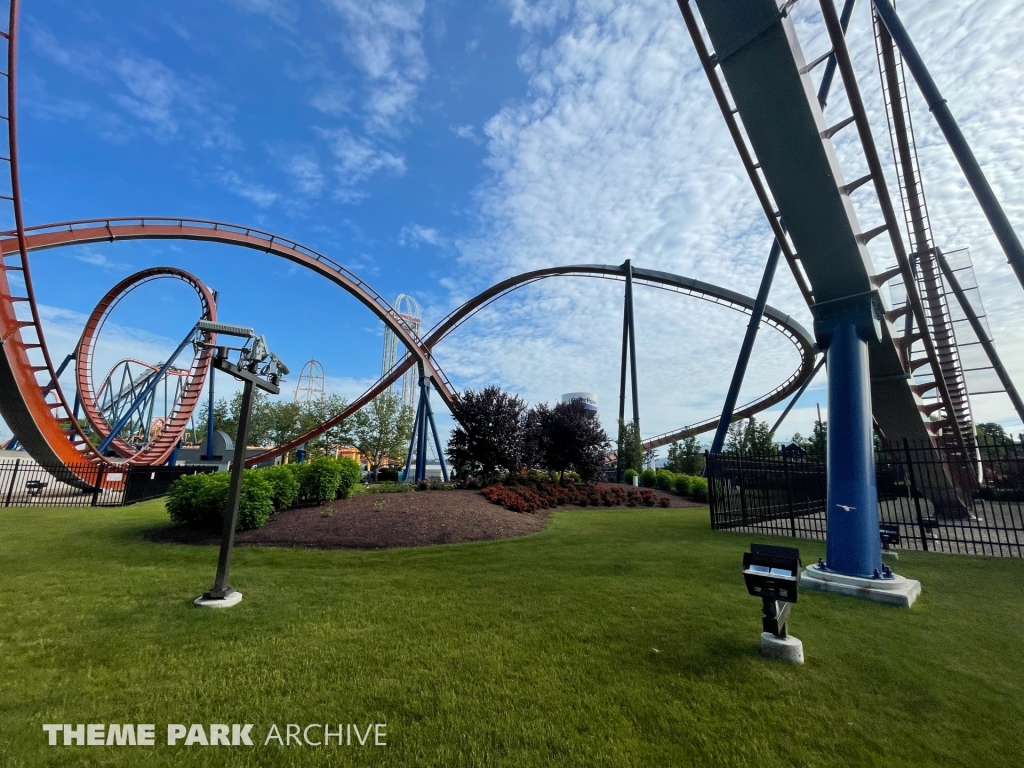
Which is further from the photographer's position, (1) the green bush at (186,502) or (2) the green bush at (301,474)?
(2) the green bush at (301,474)

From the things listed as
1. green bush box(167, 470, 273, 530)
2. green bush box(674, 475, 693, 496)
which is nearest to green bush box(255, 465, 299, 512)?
green bush box(167, 470, 273, 530)

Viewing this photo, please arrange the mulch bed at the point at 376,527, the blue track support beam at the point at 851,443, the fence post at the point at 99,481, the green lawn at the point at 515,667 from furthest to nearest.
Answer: the fence post at the point at 99,481 → the mulch bed at the point at 376,527 → the blue track support beam at the point at 851,443 → the green lawn at the point at 515,667

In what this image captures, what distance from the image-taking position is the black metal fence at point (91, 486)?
52.4 ft

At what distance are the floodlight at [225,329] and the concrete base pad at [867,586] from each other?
7908 mm

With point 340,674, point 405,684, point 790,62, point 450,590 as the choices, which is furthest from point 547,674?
point 790,62

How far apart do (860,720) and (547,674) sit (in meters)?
2.12

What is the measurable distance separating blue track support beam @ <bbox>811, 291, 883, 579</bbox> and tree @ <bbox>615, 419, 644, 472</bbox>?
1924 cm

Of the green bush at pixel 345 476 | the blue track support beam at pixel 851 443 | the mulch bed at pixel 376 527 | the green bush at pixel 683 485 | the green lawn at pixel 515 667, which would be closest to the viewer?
the green lawn at pixel 515 667

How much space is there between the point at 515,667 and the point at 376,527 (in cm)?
642

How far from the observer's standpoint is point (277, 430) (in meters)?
43.4

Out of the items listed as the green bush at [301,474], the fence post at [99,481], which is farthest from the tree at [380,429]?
the green bush at [301,474]

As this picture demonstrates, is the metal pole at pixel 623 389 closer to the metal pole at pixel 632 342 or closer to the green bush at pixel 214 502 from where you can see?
the metal pole at pixel 632 342

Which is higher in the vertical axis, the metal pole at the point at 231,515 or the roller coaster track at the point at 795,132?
the roller coaster track at the point at 795,132

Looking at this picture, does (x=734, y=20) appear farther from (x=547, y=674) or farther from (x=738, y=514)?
(x=738, y=514)
